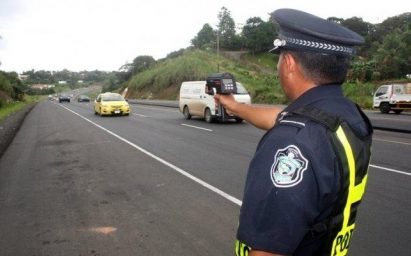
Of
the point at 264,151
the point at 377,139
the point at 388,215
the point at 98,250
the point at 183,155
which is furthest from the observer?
the point at 377,139

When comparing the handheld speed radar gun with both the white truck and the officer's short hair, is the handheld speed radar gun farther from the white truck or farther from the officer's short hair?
the white truck

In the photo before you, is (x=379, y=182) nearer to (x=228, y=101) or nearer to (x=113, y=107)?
(x=228, y=101)

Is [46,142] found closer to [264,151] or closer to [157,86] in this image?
[264,151]

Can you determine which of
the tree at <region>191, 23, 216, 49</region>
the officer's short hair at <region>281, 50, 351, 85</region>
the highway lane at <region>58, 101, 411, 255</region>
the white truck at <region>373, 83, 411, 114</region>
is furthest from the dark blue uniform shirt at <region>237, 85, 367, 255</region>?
the tree at <region>191, 23, 216, 49</region>

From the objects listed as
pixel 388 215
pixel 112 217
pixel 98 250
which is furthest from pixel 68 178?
pixel 388 215

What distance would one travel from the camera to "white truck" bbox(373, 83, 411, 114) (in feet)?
75.0

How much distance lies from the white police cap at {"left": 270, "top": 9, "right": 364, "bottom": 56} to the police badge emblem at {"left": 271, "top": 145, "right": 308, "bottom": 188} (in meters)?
0.45

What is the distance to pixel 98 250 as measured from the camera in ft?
14.4

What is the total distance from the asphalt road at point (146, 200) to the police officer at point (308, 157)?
294 cm

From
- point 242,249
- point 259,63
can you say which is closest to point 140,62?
point 259,63

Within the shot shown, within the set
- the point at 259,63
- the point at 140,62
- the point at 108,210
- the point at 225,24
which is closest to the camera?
the point at 108,210

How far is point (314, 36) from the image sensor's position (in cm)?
153

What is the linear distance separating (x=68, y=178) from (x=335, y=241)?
7.30 meters

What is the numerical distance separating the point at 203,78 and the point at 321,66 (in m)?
55.2
